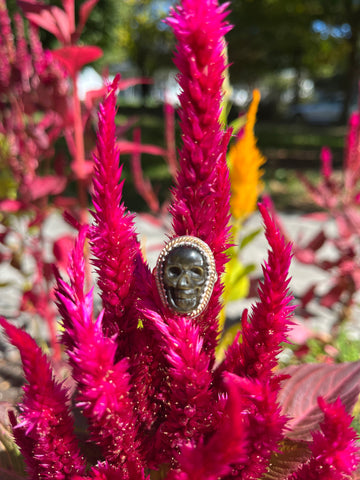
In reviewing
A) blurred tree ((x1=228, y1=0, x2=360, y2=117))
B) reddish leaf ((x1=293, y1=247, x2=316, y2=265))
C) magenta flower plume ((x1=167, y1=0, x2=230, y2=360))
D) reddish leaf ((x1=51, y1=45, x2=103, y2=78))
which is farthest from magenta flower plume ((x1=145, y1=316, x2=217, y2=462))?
blurred tree ((x1=228, y1=0, x2=360, y2=117))

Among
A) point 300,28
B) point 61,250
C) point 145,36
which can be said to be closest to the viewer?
point 61,250

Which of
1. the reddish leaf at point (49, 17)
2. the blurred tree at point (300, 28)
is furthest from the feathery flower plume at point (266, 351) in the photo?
the blurred tree at point (300, 28)

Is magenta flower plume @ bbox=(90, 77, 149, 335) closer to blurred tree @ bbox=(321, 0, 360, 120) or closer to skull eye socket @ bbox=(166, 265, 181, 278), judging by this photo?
skull eye socket @ bbox=(166, 265, 181, 278)

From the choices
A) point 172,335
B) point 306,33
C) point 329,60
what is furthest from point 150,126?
point 172,335

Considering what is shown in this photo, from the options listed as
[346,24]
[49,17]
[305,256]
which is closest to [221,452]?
[49,17]

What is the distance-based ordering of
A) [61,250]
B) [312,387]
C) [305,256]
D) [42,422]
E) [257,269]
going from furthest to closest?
[257,269]
[305,256]
[61,250]
[312,387]
[42,422]

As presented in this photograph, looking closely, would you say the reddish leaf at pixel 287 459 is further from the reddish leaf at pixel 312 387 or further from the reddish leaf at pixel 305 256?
the reddish leaf at pixel 305 256

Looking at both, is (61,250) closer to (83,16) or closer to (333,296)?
(83,16)
